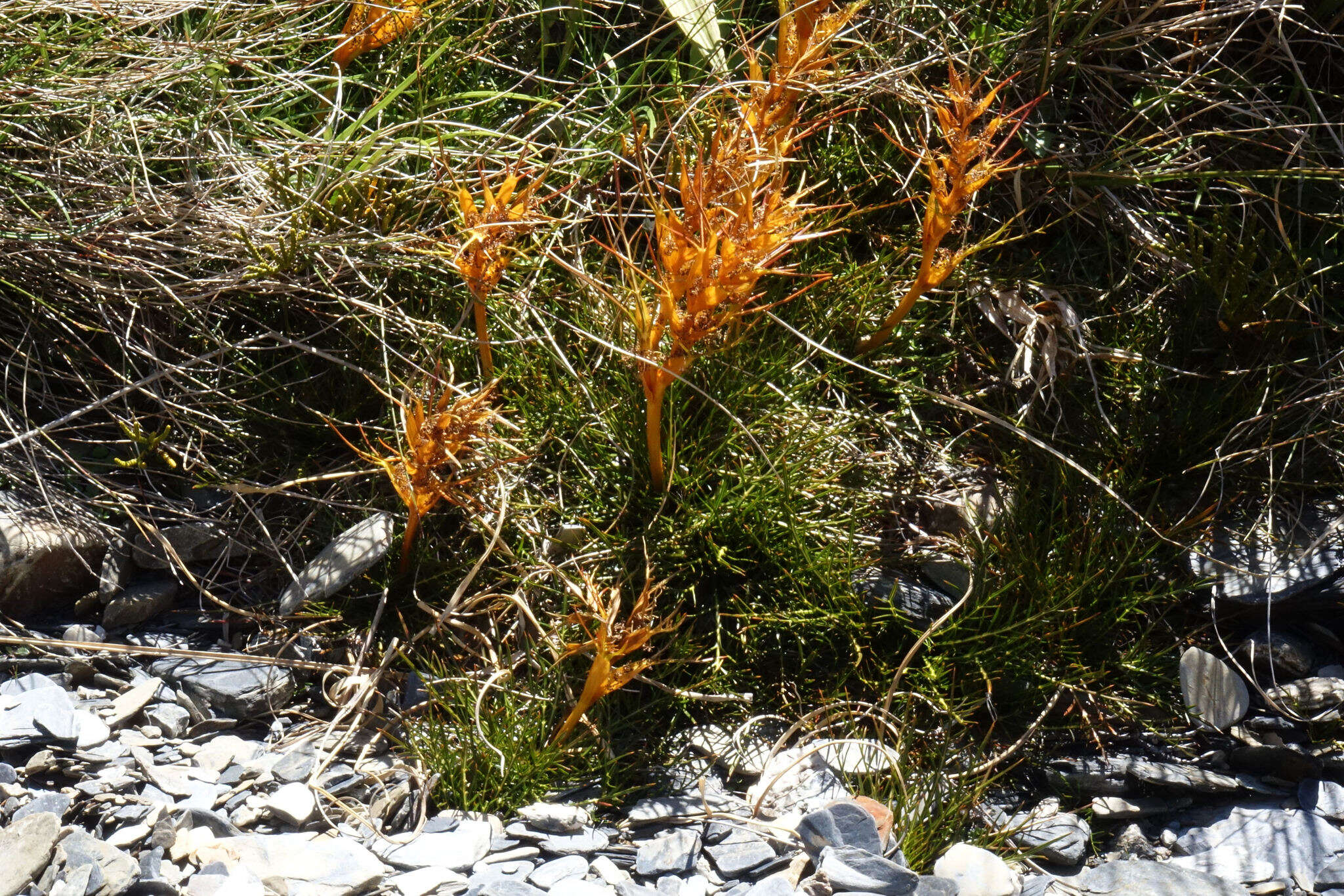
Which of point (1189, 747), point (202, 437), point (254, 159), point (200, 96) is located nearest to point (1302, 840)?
point (1189, 747)

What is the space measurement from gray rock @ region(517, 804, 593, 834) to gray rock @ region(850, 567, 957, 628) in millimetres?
653

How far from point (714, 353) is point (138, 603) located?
1169 millimetres

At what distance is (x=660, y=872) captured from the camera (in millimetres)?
1599

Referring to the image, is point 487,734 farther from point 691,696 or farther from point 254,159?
point 254,159

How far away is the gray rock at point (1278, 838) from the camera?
176 cm

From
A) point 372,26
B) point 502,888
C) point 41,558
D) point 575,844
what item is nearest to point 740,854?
point 575,844

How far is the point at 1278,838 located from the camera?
1806 mm

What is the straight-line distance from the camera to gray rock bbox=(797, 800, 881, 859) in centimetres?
157

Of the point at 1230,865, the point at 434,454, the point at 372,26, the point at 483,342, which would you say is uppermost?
the point at 372,26

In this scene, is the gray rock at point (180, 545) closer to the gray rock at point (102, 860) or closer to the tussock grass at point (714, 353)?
the tussock grass at point (714, 353)

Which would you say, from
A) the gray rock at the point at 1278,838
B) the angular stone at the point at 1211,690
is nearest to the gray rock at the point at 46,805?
the gray rock at the point at 1278,838

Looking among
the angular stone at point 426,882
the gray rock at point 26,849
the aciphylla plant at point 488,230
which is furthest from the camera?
the aciphylla plant at point 488,230

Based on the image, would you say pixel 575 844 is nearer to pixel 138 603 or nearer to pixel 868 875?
pixel 868 875

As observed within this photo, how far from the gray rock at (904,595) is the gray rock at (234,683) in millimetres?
1036
